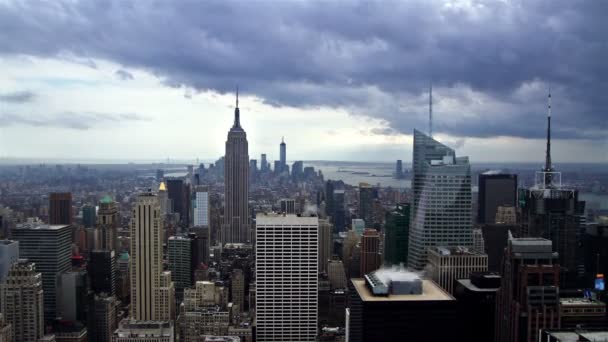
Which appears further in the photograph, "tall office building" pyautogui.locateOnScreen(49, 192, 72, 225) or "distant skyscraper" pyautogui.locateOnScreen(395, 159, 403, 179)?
"tall office building" pyautogui.locateOnScreen(49, 192, 72, 225)

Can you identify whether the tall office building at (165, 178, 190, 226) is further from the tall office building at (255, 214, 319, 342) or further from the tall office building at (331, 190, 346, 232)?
the tall office building at (331, 190, 346, 232)

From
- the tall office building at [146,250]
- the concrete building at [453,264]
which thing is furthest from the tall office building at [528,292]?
the tall office building at [146,250]

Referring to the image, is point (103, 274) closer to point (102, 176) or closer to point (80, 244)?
point (80, 244)

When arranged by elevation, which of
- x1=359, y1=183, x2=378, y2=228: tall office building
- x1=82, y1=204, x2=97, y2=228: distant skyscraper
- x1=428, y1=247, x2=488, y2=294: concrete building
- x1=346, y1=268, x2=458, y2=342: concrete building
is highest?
x1=359, y1=183, x2=378, y2=228: tall office building

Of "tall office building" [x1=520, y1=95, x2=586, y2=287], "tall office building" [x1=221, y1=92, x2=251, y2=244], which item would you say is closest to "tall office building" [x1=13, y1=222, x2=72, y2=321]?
"tall office building" [x1=221, y1=92, x2=251, y2=244]

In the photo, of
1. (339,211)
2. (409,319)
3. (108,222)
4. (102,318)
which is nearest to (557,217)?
(409,319)

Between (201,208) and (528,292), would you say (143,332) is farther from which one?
(201,208)

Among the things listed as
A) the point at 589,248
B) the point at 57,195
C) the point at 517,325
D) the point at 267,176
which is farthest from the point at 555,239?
the point at 57,195
